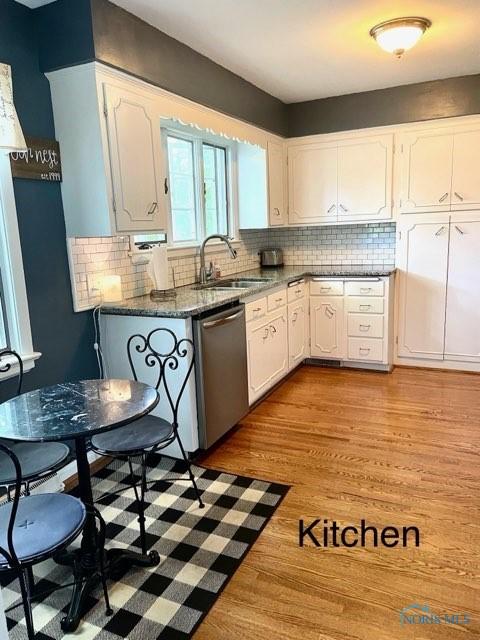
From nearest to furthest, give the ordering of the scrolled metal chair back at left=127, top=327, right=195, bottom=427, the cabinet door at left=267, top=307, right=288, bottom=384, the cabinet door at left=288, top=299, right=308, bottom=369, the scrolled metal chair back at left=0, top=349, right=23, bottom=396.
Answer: the scrolled metal chair back at left=0, top=349, right=23, bottom=396 → the scrolled metal chair back at left=127, top=327, right=195, bottom=427 → the cabinet door at left=267, top=307, right=288, bottom=384 → the cabinet door at left=288, top=299, right=308, bottom=369

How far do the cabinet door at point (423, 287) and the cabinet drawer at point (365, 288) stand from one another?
0.33m

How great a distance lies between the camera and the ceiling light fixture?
2.65 m

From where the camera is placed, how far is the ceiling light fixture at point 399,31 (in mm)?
2648

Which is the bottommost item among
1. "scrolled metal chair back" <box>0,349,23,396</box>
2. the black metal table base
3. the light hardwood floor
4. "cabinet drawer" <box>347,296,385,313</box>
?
the light hardwood floor

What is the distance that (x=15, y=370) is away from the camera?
7.34 ft

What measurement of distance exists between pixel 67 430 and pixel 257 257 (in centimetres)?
349

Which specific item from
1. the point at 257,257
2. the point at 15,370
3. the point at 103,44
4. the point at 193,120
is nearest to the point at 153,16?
the point at 103,44

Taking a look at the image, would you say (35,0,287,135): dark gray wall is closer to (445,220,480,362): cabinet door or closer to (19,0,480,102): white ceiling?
(19,0,480,102): white ceiling

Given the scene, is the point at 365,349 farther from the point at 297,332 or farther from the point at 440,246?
the point at 440,246

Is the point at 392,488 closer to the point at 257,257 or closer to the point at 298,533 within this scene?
the point at 298,533

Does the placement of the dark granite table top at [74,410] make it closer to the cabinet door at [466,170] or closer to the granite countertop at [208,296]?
the granite countertop at [208,296]

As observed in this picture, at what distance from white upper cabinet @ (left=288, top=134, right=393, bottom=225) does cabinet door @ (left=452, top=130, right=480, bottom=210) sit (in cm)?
53

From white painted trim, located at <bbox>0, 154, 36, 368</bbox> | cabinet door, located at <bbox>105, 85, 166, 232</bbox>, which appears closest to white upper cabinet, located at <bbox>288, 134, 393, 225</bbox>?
cabinet door, located at <bbox>105, 85, 166, 232</bbox>

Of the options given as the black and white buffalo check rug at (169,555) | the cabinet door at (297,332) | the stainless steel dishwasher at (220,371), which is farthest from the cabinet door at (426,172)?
the black and white buffalo check rug at (169,555)
